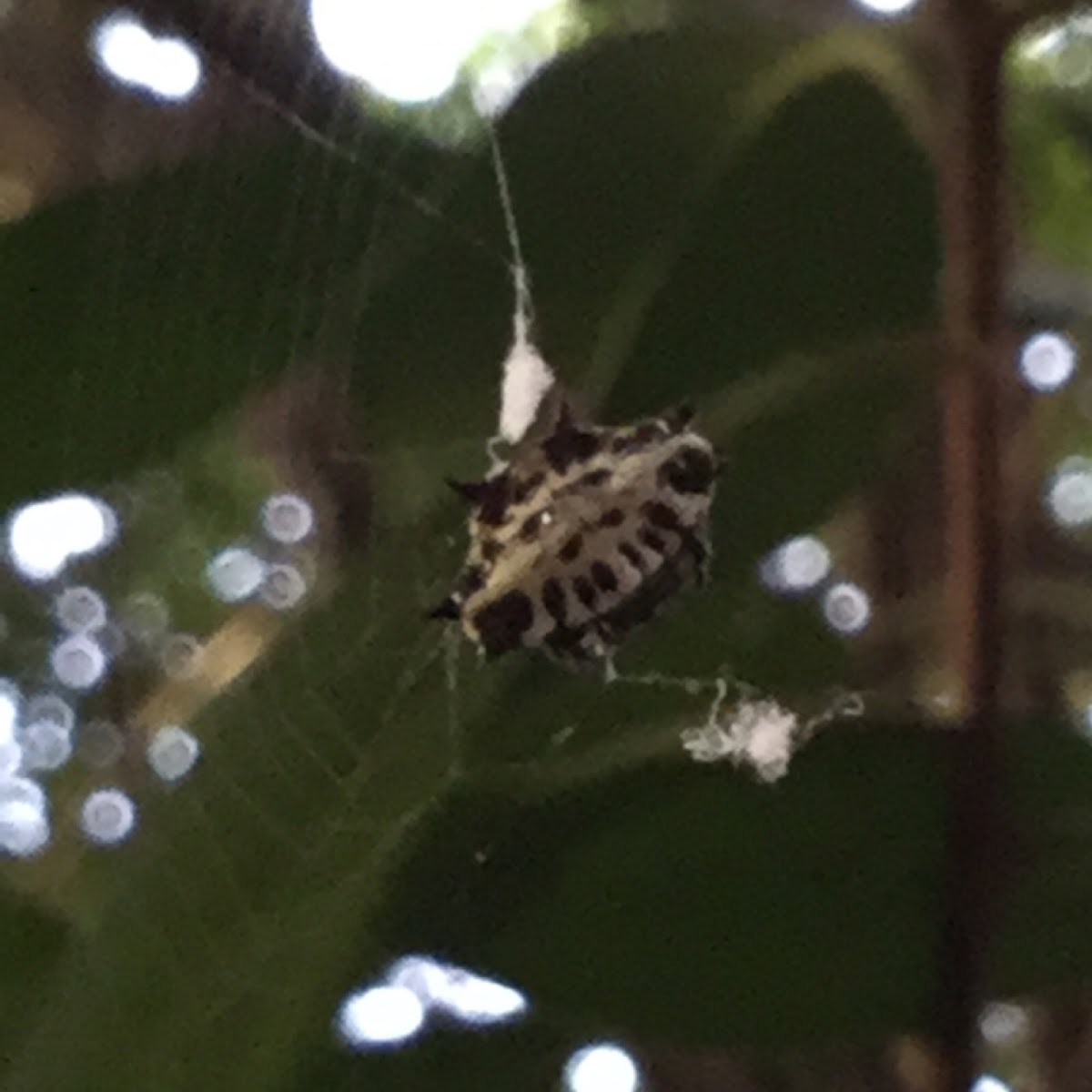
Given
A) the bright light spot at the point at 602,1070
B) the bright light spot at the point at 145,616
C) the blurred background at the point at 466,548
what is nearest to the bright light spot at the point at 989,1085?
the blurred background at the point at 466,548

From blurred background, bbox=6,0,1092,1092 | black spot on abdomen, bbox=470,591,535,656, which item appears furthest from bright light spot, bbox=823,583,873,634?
black spot on abdomen, bbox=470,591,535,656

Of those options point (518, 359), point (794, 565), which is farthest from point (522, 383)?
point (794, 565)

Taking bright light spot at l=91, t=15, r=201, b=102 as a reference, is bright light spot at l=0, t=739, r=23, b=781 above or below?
below

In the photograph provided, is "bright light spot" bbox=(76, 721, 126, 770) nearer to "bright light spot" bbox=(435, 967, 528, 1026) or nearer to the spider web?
the spider web

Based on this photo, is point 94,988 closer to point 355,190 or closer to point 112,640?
point 112,640

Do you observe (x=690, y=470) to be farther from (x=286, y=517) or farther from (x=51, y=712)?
(x=51, y=712)

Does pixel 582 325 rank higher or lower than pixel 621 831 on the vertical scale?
higher

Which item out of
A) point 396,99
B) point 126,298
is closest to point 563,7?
point 396,99
